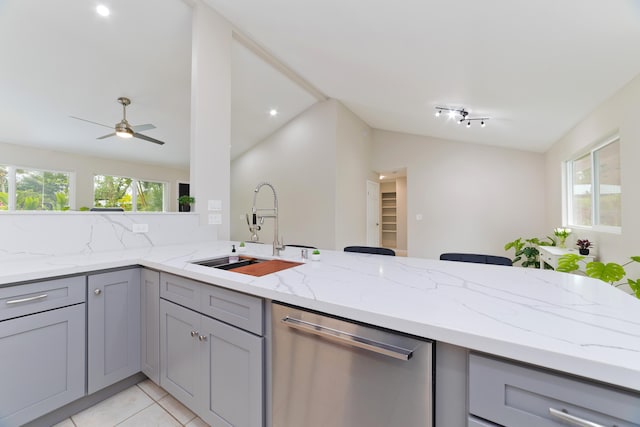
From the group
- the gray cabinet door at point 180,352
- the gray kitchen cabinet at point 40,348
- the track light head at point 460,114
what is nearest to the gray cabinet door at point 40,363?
the gray kitchen cabinet at point 40,348

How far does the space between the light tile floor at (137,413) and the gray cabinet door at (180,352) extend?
0.18 meters

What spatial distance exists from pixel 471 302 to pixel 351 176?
4.52 meters

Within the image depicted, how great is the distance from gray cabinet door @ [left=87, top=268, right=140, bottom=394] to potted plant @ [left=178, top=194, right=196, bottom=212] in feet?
2.99

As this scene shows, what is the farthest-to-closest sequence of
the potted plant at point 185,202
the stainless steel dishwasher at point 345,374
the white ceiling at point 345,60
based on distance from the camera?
→ the potted plant at point 185,202
the white ceiling at point 345,60
the stainless steel dishwasher at point 345,374

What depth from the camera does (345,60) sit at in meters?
3.20

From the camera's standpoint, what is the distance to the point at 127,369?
163 cm

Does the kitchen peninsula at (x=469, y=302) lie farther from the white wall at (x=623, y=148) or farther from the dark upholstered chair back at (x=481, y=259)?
the white wall at (x=623, y=148)

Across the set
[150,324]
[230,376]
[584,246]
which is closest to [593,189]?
[584,246]

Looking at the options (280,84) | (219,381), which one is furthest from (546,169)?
(219,381)

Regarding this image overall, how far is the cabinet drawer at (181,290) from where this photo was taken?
4.39ft

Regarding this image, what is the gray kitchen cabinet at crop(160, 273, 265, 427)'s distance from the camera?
3.61 feet

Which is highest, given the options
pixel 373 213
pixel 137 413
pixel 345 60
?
pixel 345 60

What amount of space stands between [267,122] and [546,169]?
5408mm

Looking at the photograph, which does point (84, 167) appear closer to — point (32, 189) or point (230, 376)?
point (32, 189)
